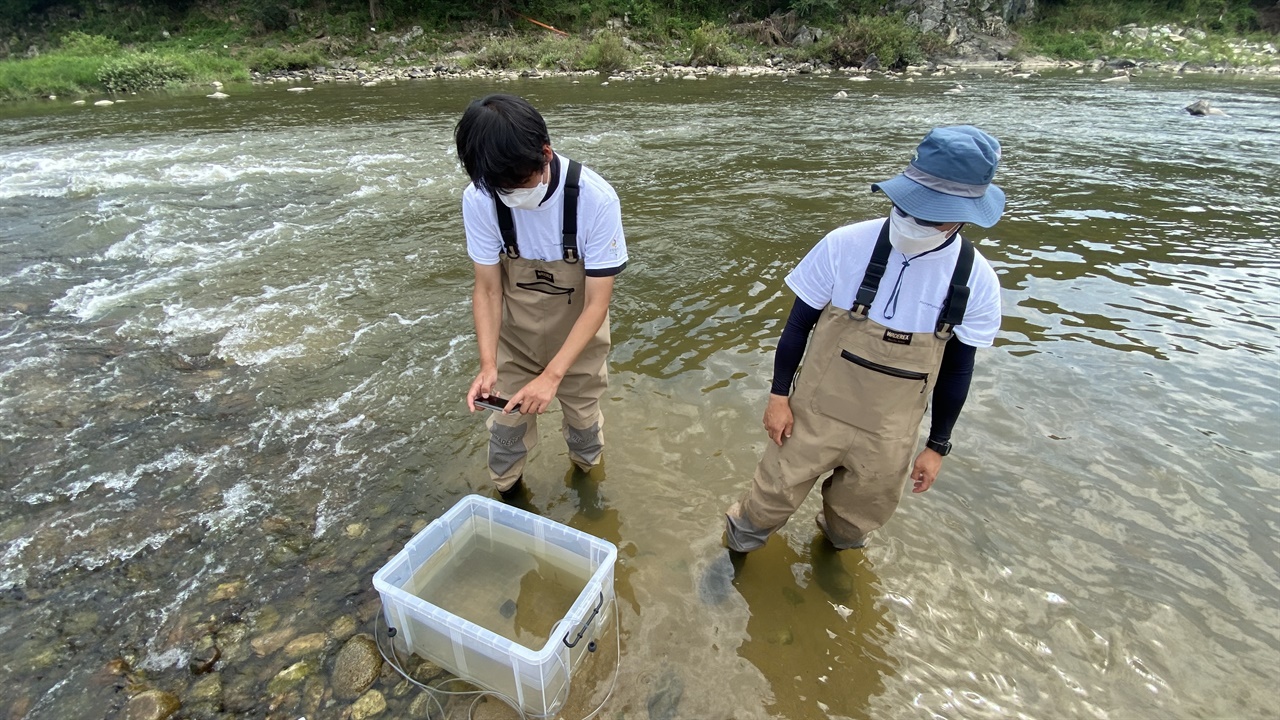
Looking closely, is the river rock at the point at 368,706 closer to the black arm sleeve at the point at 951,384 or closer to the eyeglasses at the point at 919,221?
the black arm sleeve at the point at 951,384

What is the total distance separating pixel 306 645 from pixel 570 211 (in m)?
2.13

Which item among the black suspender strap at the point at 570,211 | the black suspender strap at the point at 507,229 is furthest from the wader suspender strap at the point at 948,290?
the black suspender strap at the point at 507,229

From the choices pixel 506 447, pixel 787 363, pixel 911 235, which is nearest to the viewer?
pixel 911 235

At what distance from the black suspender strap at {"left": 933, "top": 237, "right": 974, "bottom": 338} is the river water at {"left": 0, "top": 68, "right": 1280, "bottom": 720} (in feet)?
4.95

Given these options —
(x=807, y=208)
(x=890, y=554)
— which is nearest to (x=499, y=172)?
(x=890, y=554)

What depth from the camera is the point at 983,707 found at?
244 cm

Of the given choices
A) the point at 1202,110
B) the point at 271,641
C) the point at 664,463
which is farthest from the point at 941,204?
the point at 1202,110

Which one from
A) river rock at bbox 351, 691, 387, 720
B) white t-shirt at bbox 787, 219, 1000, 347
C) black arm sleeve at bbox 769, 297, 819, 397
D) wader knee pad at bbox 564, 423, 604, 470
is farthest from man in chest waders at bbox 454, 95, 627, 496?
river rock at bbox 351, 691, 387, 720

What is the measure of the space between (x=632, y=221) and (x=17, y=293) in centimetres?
623

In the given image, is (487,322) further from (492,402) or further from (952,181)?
(952,181)

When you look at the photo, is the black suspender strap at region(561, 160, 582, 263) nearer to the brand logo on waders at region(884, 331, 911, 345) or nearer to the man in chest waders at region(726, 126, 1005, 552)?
the man in chest waders at region(726, 126, 1005, 552)

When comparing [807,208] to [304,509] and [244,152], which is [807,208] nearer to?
[304,509]

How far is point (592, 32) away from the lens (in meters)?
32.2

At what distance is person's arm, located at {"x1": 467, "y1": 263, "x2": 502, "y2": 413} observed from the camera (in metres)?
2.64
